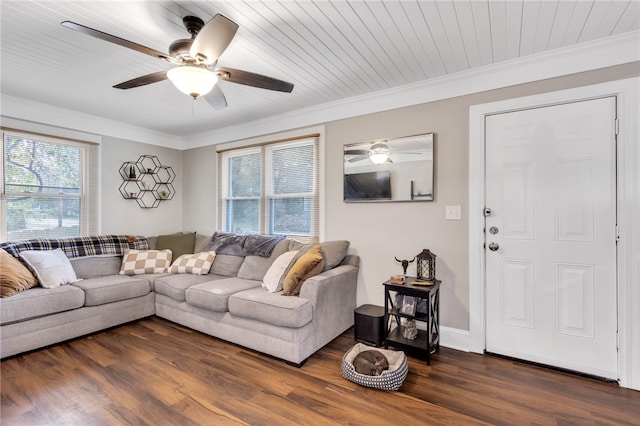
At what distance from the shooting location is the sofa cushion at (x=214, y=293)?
9.15 feet

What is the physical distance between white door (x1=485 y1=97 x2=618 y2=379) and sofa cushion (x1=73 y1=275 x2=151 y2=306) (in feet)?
11.4

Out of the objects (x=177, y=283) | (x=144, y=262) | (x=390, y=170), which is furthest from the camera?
(x=144, y=262)

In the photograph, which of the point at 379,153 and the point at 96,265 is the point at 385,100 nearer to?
the point at 379,153

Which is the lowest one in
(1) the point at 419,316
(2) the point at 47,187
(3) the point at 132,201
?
(1) the point at 419,316

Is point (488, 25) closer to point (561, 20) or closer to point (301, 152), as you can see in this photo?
point (561, 20)

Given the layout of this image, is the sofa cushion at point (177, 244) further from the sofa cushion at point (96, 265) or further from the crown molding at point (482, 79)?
the crown molding at point (482, 79)

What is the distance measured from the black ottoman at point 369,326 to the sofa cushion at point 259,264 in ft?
3.59

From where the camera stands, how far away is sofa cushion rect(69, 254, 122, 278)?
3.43m

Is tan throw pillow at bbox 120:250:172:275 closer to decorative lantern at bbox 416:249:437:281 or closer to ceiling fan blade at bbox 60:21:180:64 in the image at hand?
ceiling fan blade at bbox 60:21:180:64

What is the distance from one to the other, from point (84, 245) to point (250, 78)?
297 centimetres

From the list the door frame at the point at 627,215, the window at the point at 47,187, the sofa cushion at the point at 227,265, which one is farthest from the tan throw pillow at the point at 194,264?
the door frame at the point at 627,215

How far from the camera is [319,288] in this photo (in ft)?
8.44

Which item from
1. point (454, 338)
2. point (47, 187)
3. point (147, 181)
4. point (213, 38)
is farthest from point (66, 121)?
point (454, 338)

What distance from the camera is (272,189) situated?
4051 mm
